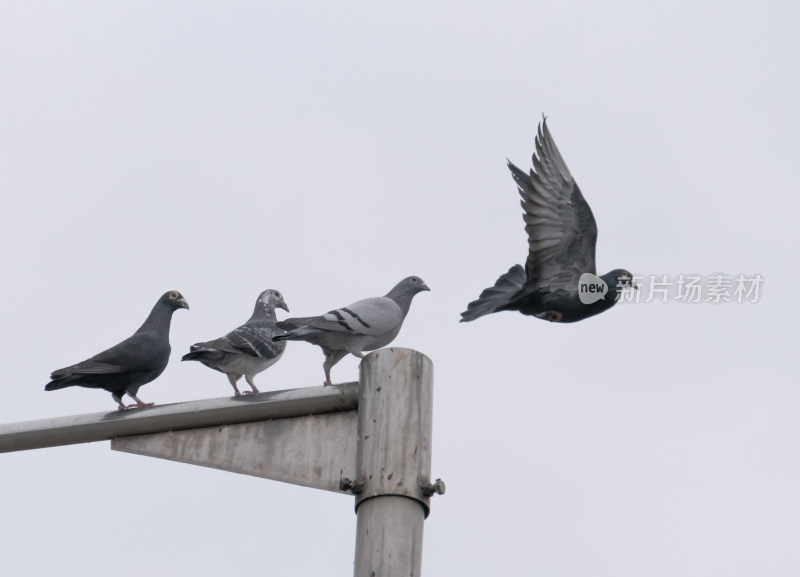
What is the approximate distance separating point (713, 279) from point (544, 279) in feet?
5.80

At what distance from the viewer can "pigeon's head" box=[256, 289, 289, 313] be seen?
10719 mm

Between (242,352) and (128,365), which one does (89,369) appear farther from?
(242,352)

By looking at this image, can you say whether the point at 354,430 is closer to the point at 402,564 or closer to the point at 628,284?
the point at 402,564

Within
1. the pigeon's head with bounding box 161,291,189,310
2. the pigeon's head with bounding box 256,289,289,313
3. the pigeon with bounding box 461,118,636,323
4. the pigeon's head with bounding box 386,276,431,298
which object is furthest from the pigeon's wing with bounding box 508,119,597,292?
the pigeon's head with bounding box 161,291,189,310

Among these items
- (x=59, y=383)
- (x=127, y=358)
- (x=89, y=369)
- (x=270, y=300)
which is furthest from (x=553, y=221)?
(x=59, y=383)

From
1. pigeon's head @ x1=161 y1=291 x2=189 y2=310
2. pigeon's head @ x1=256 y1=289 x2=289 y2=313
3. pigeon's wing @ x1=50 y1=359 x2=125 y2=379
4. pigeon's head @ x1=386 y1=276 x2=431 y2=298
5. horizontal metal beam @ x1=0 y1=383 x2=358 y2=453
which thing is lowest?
horizontal metal beam @ x1=0 y1=383 x2=358 y2=453

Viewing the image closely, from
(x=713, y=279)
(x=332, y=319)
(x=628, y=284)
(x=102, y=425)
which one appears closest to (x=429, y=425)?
(x=102, y=425)

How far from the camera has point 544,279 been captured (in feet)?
32.2

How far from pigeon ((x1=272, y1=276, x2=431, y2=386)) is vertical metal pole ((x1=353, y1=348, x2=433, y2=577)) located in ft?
12.7

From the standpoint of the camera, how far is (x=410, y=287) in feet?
31.0

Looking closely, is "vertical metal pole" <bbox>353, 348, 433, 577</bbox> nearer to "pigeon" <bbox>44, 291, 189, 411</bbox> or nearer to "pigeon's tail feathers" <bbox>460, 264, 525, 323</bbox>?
"pigeon" <bbox>44, 291, 189, 411</bbox>

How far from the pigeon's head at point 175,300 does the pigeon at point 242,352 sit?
0.36m

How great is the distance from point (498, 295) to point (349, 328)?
2524 mm

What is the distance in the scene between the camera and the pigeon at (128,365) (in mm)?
8216
